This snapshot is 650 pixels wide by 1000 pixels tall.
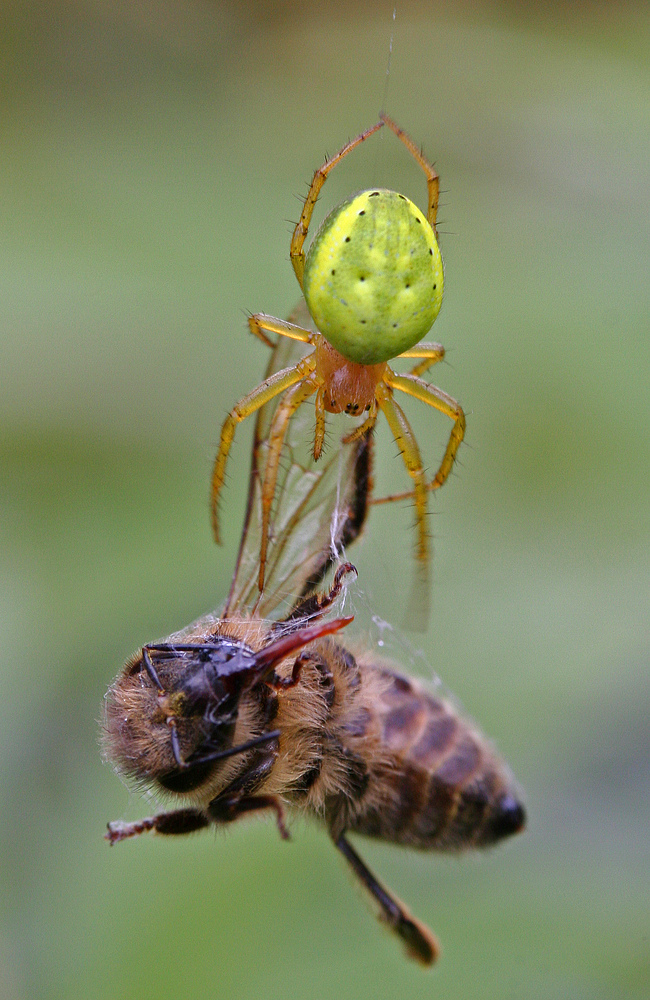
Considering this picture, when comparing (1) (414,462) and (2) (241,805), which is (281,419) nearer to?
(1) (414,462)

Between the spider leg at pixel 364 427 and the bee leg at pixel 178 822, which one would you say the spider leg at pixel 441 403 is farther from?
the bee leg at pixel 178 822

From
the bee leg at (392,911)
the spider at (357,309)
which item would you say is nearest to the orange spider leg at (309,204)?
the spider at (357,309)

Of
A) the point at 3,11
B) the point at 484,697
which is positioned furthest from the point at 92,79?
the point at 484,697

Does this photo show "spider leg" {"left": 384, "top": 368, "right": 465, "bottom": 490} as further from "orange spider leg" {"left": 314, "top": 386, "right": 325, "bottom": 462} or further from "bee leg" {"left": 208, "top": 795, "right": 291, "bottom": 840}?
"bee leg" {"left": 208, "top": 795, "right": 291, "bottom": 840}

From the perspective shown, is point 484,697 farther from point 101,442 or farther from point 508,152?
point 508,152

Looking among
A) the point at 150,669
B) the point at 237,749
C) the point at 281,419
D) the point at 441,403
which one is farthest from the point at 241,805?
the point at 441,403

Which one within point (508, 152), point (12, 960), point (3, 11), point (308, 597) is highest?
point (3, 11)
